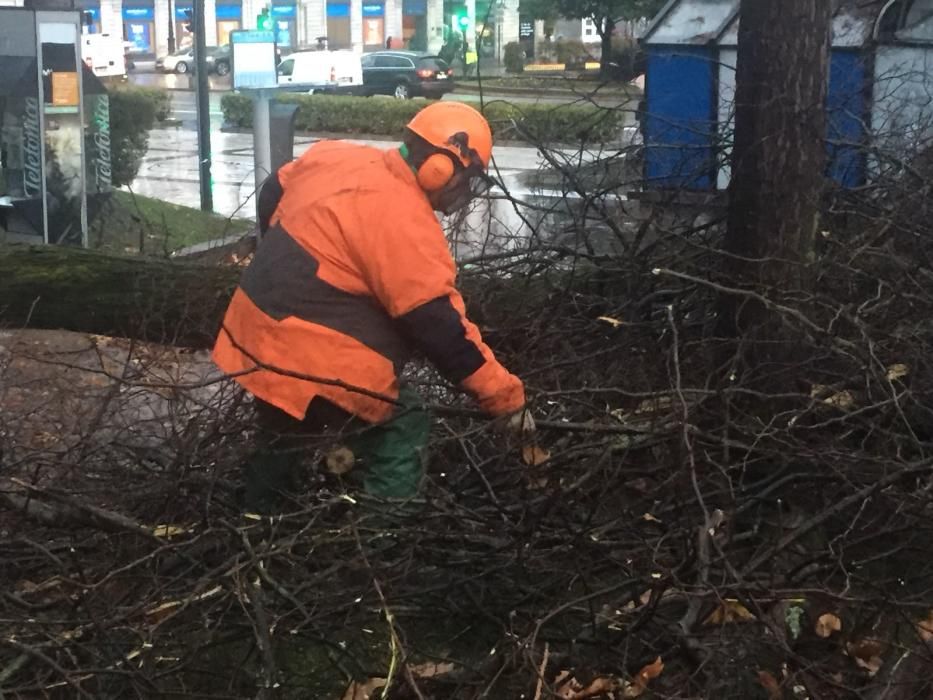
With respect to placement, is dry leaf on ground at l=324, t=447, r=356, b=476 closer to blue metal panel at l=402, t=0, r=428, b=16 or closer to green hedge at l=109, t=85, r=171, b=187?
green hedge at l=109, t=85, r=171, b=187

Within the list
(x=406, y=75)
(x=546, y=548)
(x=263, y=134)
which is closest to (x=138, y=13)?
(x=406, y=75)

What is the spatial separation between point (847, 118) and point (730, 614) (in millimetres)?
4248

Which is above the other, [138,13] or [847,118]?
[138,13]

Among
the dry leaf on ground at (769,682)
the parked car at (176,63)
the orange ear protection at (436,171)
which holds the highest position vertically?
the parked car at (176,63)

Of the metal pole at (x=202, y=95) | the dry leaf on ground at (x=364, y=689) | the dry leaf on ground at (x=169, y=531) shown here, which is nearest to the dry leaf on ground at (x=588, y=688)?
the dry leaf on ground at (x=364, y=689)

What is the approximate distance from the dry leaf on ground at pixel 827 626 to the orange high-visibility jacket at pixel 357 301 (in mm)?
939

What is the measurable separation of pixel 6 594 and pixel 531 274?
2.43 m

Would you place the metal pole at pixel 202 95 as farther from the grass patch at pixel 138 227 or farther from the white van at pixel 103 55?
the white van at pixel 103 55

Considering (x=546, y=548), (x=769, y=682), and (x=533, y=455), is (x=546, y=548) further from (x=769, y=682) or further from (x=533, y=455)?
(x=769, y=682)

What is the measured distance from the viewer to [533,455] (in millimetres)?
3490

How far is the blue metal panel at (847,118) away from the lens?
504cm

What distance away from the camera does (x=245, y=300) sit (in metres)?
3.66

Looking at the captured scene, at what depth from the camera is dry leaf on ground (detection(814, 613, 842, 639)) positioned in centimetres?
319

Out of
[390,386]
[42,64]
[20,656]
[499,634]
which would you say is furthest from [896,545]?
[42,64]
